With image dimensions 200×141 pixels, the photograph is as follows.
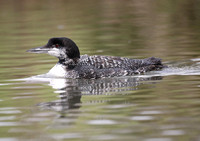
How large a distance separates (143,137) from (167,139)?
0.25m

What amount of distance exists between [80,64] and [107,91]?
1.62 meters

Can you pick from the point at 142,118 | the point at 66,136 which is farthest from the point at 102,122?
the point at 66,136

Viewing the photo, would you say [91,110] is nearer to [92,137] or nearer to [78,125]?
[78,125]

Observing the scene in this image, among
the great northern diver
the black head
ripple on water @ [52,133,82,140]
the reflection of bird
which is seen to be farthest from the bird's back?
ripple on water @ [52,133,82,140]

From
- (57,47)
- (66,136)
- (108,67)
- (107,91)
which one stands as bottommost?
(66,136)

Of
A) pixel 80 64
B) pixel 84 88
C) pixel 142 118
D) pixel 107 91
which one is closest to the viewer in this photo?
pixel 142 118

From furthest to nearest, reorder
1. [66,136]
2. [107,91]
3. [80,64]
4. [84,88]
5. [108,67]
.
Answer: [80,64]
[108,67]
[84,88]
[107,91]
[66,136]

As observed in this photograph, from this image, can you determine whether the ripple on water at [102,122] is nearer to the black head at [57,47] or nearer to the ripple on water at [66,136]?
the ripple on water at [66,136]

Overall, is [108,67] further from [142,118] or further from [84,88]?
[142,118]

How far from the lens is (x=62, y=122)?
5965 mm

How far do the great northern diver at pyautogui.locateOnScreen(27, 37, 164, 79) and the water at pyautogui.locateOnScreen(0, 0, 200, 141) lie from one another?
0.20 m

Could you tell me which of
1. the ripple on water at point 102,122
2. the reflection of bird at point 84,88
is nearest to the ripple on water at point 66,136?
the ripple on water at point 102,122

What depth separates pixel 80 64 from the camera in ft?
30.5

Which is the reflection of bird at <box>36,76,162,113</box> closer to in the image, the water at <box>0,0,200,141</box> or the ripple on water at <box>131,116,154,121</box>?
the water at <box>0,0,200,141</box>
